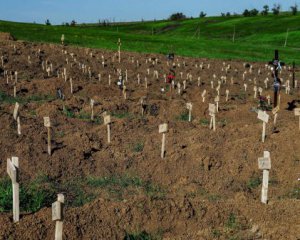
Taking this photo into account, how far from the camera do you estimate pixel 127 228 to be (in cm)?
735

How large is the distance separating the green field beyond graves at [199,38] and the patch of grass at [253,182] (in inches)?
1189

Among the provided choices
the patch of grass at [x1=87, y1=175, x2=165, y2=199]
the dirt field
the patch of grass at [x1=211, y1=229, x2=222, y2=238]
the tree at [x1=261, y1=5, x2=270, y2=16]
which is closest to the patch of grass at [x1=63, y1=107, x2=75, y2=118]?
the dirt field

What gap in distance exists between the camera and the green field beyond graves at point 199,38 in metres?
43.4

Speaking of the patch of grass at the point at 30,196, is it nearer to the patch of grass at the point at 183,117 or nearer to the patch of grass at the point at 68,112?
the patch of grass at the point at 68,112

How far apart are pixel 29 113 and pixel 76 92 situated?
530cm

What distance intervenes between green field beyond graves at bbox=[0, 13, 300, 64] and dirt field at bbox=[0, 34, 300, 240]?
22.1 m

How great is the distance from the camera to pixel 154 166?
11.1 meters

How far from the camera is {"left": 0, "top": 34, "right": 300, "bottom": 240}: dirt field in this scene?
733cm

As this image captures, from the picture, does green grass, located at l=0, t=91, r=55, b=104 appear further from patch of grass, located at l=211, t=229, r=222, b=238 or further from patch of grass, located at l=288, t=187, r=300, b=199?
patch of grass, located at l=211, t=229, r=222, b=238

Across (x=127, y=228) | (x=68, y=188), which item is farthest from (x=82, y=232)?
(x=68, y=188)

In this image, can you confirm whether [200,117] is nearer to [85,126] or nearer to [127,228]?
[85,126]

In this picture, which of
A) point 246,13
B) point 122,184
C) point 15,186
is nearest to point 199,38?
point 246,13

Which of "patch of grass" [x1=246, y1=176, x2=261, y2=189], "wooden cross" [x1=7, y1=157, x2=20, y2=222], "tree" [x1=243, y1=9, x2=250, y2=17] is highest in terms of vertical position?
"tree" [x1=243, y1=9, x2=250, y2=17]

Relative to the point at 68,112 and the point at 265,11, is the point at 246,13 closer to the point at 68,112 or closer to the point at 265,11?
the point at 265,11
